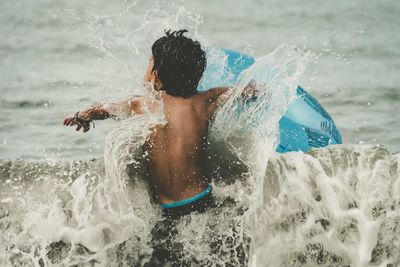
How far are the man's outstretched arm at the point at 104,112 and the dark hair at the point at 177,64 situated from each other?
191 mm

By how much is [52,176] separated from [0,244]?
445mm

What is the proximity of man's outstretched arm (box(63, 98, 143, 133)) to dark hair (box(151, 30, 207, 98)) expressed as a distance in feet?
0.63

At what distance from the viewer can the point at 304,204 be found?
3.69 m

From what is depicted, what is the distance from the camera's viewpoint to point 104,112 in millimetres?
3848

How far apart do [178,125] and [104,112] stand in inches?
16.8

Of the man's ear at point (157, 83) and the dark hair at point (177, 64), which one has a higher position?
the dark hair at point (177, 64)

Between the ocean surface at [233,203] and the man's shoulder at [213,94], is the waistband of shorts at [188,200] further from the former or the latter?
the man's shoulder at [213,94]

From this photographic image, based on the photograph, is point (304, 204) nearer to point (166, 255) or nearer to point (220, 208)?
point (220, 208)

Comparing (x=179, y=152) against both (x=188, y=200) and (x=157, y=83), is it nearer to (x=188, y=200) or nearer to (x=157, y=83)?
(x=188, y=200)

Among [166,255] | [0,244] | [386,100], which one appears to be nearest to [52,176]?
[0,244]

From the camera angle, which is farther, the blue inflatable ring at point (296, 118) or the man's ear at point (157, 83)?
the blue inflatable ring at point (296, 118)

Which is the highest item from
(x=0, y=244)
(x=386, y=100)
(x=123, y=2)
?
(x=0, y=244)

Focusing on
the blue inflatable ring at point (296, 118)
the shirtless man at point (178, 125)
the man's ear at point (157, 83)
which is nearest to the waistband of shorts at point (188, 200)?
the shirtless man at point (178, 125)

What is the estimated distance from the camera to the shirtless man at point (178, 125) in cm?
372
